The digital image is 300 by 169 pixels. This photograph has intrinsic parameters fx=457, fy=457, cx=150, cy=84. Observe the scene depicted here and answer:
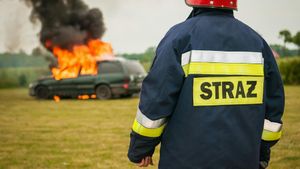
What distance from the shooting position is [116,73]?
1630 centimetres

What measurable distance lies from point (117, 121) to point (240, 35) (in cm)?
784

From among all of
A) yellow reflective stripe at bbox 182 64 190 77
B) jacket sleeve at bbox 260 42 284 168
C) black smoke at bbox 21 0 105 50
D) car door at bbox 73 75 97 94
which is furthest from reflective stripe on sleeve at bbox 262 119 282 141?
black smoke at bbox 21 0 105 50

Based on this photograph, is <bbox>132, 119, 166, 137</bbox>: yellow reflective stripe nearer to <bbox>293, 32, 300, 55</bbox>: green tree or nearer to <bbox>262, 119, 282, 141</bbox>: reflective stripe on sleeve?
<bbox>262, 119, 282, 141</bbox>: reflective stripe on sleeve

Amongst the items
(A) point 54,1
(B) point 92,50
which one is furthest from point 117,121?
(A) point 54,1

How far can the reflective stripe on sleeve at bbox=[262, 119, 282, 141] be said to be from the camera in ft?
9.68

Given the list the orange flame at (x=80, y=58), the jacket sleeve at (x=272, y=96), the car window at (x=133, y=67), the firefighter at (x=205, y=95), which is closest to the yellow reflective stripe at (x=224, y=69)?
the firefighter at (x=205, y=95)

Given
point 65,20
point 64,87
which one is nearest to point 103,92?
point 64,87

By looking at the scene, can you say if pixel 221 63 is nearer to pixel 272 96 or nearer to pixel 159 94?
pixel 159 94

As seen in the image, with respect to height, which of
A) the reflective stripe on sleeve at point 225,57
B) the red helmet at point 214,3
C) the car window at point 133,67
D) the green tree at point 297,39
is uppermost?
the red helmet at point 214,3

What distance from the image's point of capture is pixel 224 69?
104 inches

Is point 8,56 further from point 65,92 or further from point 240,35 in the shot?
point 240,35

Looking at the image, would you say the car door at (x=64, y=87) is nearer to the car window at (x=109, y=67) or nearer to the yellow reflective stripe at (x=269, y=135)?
the car window at (x=109, y=67)

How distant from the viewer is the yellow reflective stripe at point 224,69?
8.48 ft

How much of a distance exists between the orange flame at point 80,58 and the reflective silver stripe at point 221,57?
14.1 metres
